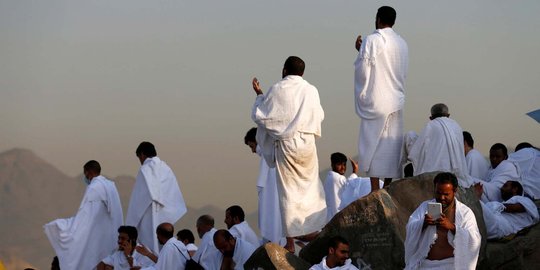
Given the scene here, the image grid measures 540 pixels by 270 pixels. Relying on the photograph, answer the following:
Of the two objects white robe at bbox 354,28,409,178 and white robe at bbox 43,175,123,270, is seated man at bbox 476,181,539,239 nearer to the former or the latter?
white robe at bbox 354,28,409,178

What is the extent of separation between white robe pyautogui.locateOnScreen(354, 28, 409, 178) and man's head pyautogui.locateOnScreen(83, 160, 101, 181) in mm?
4598

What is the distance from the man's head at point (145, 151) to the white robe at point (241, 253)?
354cm

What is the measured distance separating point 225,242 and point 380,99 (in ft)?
9.03

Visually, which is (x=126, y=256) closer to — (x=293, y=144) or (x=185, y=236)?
(x=185, y=236)

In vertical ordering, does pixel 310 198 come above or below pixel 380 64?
below

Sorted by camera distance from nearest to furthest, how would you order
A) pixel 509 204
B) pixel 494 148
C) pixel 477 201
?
pixel 477 201 < pixel 509 204 < pixel 494 148

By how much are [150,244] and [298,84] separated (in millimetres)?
4471

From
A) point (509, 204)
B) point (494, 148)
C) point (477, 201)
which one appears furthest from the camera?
point (494, 148)

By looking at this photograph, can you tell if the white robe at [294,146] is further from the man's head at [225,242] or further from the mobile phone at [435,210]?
the mobile phone at [435,210]

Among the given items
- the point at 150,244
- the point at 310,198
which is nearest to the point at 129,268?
the point at 150,244

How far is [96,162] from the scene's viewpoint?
70.3 ft

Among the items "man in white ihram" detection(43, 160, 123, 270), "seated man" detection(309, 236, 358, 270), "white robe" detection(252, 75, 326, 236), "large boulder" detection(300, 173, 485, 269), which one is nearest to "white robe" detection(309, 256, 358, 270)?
"seated man" detection(309, 236, 358, 270)

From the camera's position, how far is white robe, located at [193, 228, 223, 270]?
1825 centimetres

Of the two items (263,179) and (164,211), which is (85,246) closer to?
(164,211)
